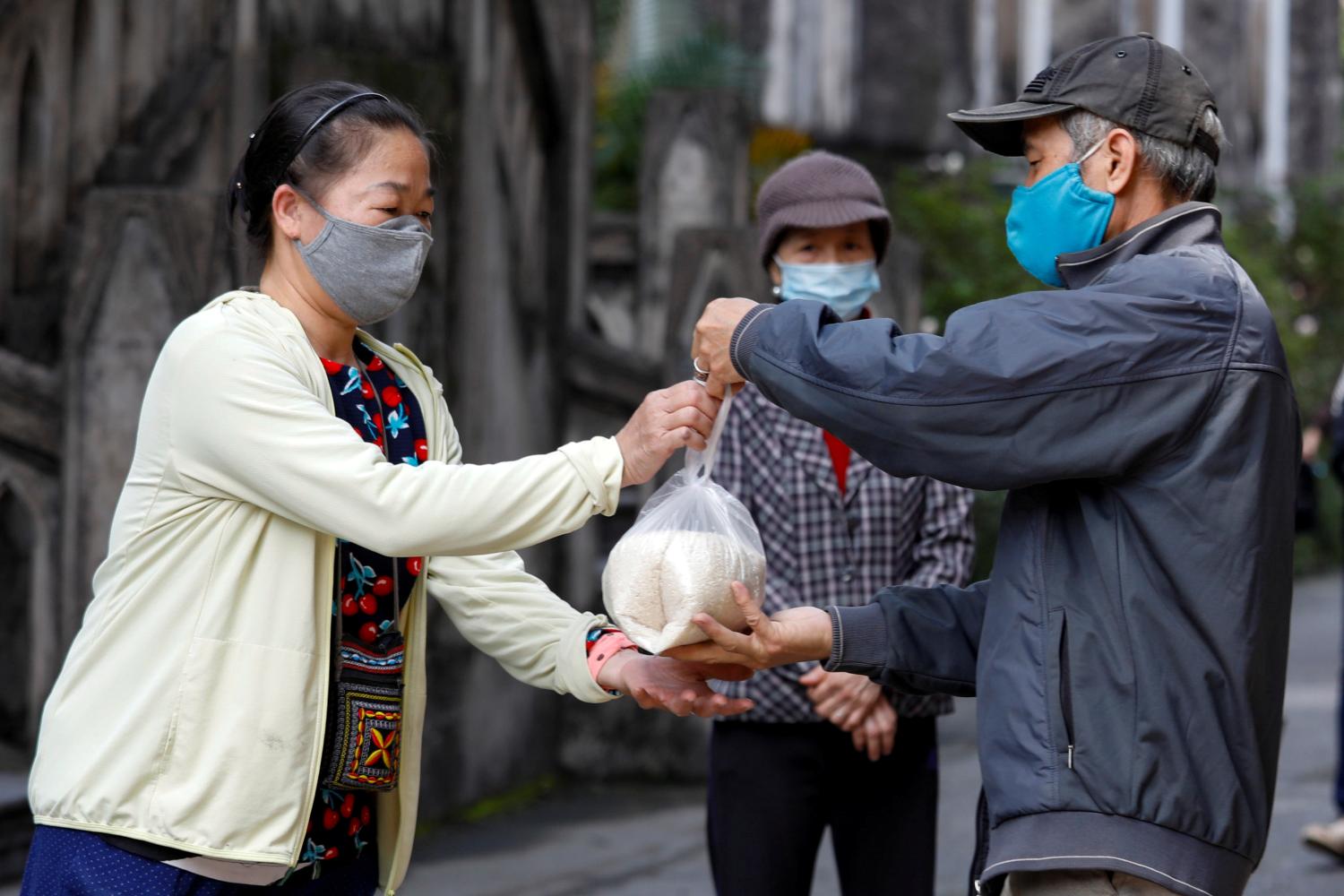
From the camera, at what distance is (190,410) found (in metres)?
2.64

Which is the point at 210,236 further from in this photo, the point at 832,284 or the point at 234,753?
the point at 234,753

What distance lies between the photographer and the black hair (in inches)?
111

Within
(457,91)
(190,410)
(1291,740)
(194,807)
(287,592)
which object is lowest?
(1291,740)

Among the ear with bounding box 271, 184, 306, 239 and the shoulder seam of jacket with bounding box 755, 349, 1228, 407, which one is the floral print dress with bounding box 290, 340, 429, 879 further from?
the shoulder seam of jacket with bounding box 755, 349, 1228, 407

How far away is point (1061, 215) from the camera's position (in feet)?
9.11

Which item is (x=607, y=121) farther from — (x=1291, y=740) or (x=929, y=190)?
(x=1291, y=740)

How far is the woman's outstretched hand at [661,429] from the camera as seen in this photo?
2.77 metres

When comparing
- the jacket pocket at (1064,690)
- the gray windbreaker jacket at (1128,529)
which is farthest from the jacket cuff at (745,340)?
the jacket pocket at (1064,690)

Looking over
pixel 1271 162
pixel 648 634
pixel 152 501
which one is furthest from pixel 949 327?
pixel 1271 162

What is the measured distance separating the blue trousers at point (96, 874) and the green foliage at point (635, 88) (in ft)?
28.5

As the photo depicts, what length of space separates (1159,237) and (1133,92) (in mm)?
227

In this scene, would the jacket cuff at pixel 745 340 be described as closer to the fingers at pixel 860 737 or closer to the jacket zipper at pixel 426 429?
the jacket zipper at pixel 426 429

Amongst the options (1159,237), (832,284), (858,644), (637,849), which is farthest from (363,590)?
(637,849)

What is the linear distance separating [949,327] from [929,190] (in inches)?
395
